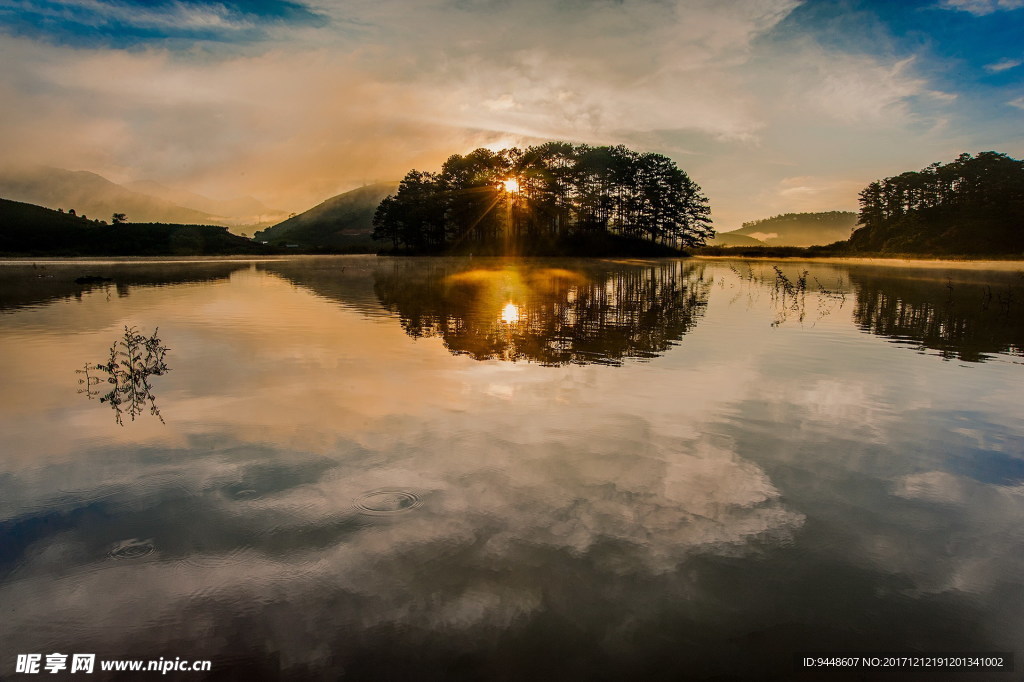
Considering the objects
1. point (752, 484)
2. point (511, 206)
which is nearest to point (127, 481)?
point (752, 484)

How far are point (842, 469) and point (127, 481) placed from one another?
9.30 metres

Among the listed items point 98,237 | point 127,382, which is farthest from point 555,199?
point 98,237

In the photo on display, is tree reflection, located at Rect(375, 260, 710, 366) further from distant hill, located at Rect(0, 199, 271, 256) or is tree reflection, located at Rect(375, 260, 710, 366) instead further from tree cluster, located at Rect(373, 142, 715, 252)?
distant hill, located at Rect(0, 199, 271, 256)

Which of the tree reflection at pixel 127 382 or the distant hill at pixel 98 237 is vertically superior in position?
the distant hill at pixel 98 237

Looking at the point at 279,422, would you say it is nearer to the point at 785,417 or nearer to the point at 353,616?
the point at 353,616

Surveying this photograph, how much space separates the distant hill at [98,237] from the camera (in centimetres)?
15225

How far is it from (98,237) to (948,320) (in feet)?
678

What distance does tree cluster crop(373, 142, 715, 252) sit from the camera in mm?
111812

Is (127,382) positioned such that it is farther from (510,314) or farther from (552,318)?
(552,318)

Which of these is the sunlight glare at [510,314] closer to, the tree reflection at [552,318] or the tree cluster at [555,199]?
the tree reflection at [552,318]

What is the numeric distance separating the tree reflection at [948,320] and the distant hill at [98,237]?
6026 inches

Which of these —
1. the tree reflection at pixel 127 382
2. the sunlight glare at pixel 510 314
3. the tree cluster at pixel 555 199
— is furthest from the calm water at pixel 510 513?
the tree cluster at pixel 555 199

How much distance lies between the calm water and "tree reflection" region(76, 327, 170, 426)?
0.55 feet

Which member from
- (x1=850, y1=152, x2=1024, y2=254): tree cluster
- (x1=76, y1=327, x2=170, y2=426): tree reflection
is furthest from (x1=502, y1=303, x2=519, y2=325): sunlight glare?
(x1=850, y1=152, x2=1024, y2=254): tree cluster
